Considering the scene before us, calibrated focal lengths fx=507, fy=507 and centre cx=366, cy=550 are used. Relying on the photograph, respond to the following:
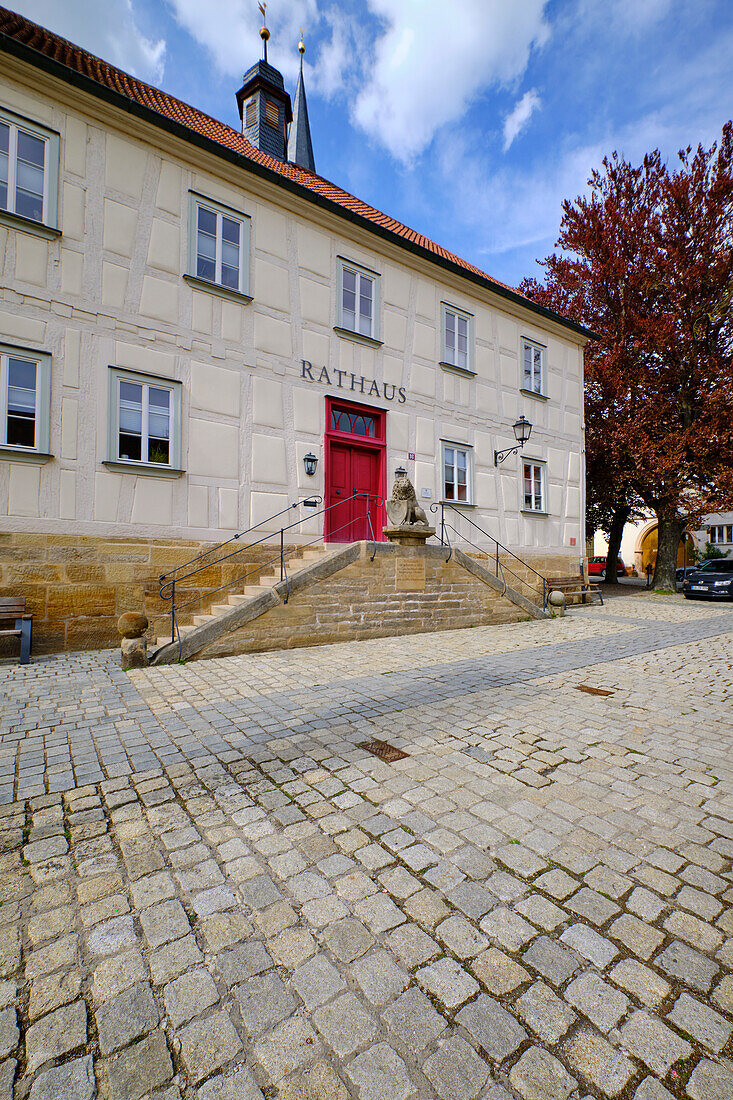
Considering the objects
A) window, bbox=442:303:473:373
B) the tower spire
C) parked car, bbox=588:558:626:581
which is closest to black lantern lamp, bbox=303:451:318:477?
window, bbox=442:303:473:373

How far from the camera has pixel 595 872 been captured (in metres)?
2.37

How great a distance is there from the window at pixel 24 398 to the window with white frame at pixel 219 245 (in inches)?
126

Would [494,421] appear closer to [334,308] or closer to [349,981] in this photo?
[334,308]

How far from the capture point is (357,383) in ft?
36.5

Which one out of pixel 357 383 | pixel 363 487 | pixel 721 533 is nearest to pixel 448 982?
pixel 363 487

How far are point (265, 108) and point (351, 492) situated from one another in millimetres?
11824

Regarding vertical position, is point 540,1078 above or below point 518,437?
below

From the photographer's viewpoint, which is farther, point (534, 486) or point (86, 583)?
point (534, 486)

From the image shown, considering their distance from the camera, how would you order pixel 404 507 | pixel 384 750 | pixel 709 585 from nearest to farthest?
pixel 384 750 → pixel 404 507 → pixel 709 585

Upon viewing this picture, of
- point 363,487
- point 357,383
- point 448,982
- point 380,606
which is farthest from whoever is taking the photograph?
point 363,487

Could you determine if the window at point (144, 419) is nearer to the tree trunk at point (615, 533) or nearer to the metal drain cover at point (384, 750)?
the metal drain cover at point (384, 750)

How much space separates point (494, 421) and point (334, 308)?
5398 mm

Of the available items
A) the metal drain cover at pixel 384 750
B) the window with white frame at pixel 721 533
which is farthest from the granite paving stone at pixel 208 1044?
the window with white frame at pixel 721 533

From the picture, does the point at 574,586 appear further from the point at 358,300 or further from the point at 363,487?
the point at 358,300
